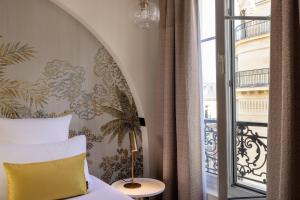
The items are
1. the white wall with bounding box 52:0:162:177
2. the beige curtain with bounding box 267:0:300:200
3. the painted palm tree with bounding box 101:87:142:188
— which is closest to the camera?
the beige curtain with bounding box 267:0:300:200

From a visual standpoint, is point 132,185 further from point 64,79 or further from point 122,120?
point 64,79

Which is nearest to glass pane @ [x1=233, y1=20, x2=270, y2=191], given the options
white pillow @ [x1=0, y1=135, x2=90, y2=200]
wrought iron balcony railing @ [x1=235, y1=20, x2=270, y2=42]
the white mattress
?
wrought iron balcony railing @ [x1=235, y1=20, x2=270, y2=42]

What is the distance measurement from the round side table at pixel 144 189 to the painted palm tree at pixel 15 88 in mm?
944

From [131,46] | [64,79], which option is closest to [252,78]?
[131,46]

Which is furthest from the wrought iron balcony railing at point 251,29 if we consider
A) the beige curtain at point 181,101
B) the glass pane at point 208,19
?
the glass pane at point 208,19

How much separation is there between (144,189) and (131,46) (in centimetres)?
127

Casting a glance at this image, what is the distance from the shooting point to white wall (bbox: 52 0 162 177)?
2.53 meters

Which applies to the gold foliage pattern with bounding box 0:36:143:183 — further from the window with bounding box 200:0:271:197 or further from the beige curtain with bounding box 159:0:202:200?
the window with bounding box 200:0:271:197

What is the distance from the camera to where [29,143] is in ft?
6.61

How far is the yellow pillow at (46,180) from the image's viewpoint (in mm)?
1676

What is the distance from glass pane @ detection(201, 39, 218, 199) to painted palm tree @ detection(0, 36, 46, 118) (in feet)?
Result: 4.62

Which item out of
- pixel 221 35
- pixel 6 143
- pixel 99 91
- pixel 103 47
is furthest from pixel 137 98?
pixel 6 143

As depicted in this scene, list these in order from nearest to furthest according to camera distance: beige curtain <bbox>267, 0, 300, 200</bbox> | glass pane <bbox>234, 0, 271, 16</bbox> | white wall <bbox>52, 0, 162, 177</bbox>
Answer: beige curtain <bbox>267, 0, 300, 200</bbox>, glass pane <bbox>234, 0, 271, 16</bbox>, white wall <bbox>52, 0, 162, 177</bbox>

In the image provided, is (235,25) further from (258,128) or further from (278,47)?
(258,128)
